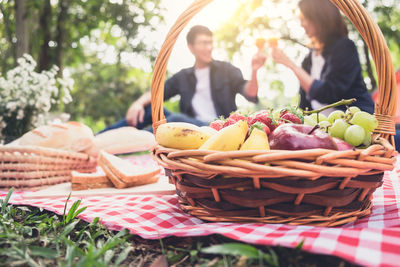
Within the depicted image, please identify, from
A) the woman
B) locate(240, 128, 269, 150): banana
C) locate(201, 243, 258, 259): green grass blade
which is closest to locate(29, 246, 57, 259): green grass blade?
locate(201, 243, 258, 259): green grass blade

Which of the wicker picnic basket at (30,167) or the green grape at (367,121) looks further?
the wicker picnic basket at (30,167)

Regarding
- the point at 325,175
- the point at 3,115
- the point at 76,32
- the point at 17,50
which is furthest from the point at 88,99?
the point at 325,175

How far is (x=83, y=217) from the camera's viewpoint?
2.73 ft

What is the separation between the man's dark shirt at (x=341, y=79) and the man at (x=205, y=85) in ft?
3.05

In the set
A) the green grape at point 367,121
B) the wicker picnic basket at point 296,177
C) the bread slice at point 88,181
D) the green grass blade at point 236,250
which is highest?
the green grape at point 367,121

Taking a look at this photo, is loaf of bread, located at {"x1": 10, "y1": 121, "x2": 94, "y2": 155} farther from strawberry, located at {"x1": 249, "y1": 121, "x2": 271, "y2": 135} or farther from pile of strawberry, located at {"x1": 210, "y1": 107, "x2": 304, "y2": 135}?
strawberry, located at {"x1": 249, "y1": 121, "x2": 271, "y2": 135}

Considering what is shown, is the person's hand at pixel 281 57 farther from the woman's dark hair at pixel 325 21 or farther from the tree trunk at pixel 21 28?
the tree trunk at pixel 21 28

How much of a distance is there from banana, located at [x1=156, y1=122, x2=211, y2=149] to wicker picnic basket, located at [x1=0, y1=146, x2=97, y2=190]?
2.42 feet

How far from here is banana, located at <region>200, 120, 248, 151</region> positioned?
0.76 metres

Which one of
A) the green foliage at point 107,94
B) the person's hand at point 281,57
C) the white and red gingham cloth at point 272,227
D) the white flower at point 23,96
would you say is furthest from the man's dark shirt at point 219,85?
the green foliage at point 107,94

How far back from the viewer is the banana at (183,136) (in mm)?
835

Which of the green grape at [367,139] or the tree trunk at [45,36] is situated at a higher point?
the tree trunk at [45,36]

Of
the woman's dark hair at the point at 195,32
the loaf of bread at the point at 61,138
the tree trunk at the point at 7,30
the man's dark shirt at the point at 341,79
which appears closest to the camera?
the loaf of bread at the point at 61,138

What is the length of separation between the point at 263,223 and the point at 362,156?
261 mm
